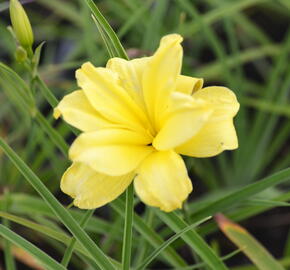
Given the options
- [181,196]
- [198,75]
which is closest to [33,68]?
[181,196]

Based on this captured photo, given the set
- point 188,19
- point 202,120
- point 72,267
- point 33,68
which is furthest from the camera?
point 188,19

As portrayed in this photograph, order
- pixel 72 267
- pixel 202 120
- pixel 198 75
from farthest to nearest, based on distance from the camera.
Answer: pixel 198 75 → pixel 72 267 → pixel 202 120

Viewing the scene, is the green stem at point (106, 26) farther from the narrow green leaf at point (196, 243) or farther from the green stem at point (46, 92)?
the narrow green leaf at point (196, 243)

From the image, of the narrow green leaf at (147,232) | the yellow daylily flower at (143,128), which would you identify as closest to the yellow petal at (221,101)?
the yellow daylily flower at (143,128)

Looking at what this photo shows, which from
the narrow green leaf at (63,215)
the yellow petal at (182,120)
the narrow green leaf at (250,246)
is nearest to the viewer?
the yellow petal at (182,120)

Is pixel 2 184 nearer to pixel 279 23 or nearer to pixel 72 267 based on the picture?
pixel 72 267

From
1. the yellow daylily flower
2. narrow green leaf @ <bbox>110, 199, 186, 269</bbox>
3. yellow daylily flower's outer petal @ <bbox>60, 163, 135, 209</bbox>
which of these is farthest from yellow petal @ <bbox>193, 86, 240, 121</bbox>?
narrow green leaf @ <bbox>110, 199, 186, 269</bbox>

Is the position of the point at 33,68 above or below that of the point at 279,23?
above
